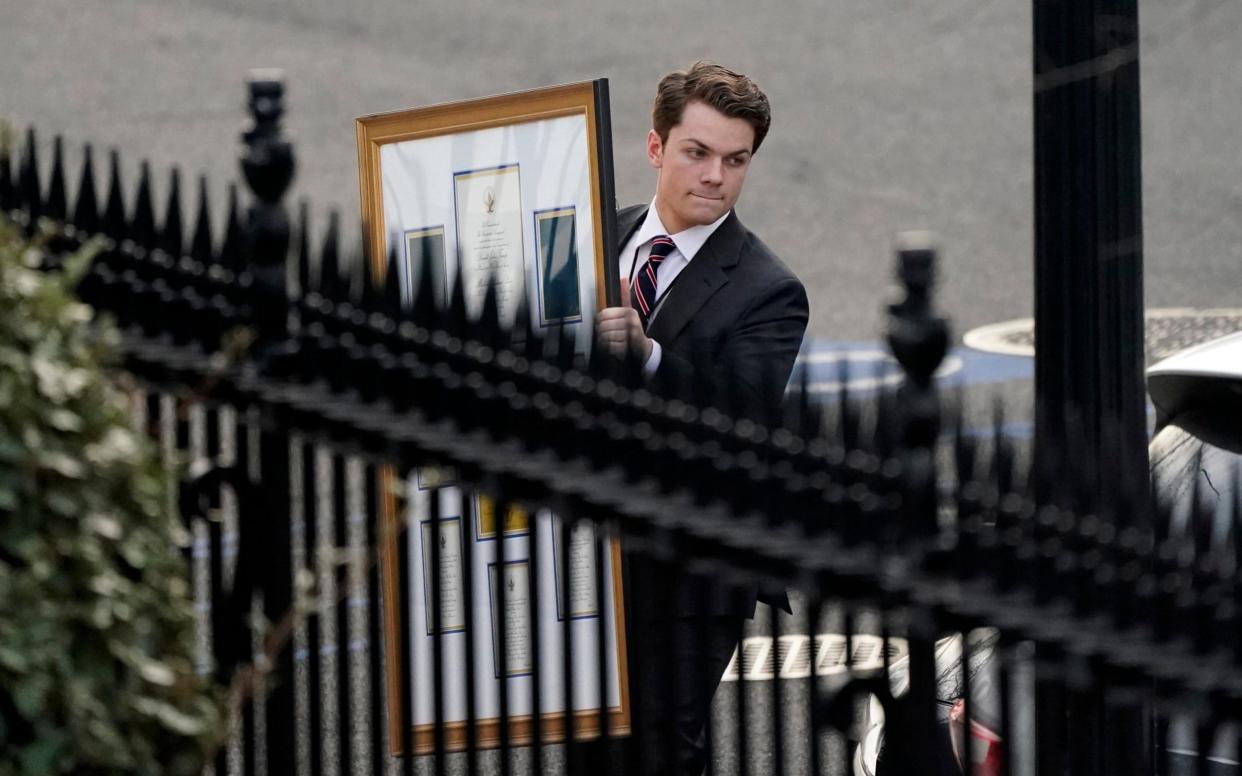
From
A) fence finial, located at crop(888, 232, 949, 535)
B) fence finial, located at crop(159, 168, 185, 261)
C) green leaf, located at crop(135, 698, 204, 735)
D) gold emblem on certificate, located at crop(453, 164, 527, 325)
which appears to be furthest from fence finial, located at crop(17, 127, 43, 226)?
fence finial, located at crop(888, 232, 949, 535)

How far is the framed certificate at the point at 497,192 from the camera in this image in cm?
383

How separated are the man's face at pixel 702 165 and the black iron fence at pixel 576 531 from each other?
1.49 metres

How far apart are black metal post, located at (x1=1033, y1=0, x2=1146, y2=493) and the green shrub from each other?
160 centimetres

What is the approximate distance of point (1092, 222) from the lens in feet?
11.2

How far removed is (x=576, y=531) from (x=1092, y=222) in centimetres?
109

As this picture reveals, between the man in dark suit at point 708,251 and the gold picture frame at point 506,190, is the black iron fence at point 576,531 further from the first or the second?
the man in dark suit at point 708,251

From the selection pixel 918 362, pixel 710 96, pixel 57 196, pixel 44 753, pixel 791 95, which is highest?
pixel 791 95

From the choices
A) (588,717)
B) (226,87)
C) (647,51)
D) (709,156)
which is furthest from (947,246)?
(588,717)

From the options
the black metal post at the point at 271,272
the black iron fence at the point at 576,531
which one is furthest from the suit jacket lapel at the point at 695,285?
the black metal post at the point at 271,272

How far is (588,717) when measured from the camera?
3.35m

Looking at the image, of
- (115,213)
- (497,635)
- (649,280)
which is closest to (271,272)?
(115,213)

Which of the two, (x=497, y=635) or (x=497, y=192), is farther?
(x=497, y=192)

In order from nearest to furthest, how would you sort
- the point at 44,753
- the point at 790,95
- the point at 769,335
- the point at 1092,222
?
the point at 44,753, the point at 1092,222, the point at 769,335, the point at 790,95

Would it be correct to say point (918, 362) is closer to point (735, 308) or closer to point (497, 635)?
point (497, 635)
